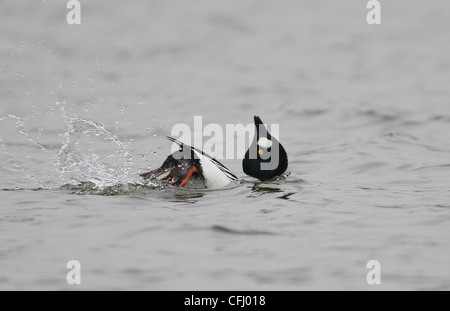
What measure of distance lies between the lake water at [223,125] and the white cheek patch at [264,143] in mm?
472

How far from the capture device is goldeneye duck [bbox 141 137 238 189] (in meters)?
8.09

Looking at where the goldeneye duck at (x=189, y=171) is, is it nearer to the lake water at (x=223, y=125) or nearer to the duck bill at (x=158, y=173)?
the duck bill at (x=158, y=173)

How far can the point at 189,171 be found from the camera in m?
8.12

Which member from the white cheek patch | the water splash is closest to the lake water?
the water splash

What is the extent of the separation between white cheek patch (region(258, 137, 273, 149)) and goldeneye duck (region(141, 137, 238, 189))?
680 mm

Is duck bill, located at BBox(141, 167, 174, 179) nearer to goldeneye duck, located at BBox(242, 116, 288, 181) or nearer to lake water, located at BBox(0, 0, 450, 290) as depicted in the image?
lake water, located at BBox(0, 0, 450, 290)

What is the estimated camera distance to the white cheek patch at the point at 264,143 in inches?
340

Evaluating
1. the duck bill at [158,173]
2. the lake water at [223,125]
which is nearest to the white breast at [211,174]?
the lake water at [223,125]

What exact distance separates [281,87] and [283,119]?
75.1 inches

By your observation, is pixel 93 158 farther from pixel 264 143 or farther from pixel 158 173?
pixel 264 143

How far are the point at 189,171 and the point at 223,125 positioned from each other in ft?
15.5

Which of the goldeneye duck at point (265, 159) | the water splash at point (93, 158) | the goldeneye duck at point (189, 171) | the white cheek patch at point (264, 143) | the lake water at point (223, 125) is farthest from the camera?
the goldeneye duck at point (265, 159)
